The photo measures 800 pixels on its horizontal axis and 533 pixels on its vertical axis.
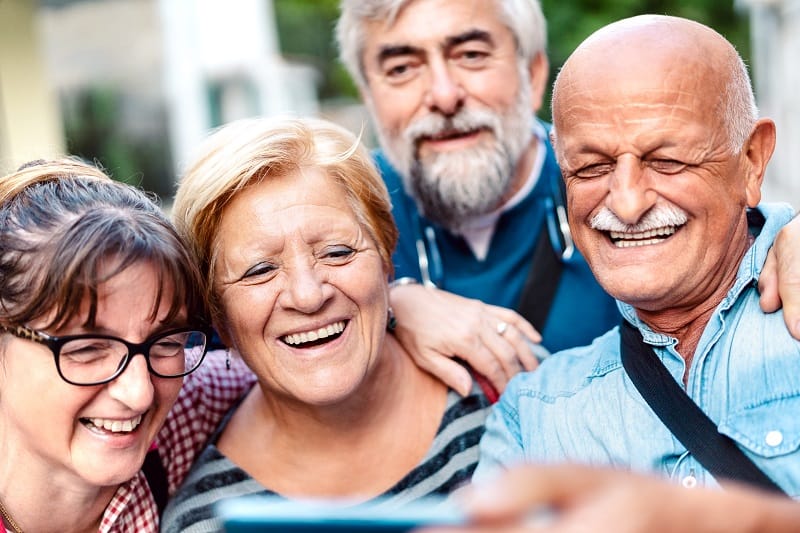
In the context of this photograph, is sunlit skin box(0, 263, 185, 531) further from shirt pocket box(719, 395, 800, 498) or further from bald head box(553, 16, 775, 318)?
shirt pocket box(719, 395, 800, 498)

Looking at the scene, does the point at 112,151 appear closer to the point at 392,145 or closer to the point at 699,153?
the point at 392,145

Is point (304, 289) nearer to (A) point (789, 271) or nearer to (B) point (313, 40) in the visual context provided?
(A) point (789, 271)

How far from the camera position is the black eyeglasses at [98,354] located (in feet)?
7.29

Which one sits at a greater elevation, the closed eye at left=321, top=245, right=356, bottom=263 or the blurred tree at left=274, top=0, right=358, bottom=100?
the closed eye at left=321, top=245, right=356, bottom=263

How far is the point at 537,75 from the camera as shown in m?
3.91

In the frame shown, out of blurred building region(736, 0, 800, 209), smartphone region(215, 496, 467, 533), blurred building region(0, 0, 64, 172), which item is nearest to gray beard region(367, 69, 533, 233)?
smartphone region(215, 496, 467, 533)

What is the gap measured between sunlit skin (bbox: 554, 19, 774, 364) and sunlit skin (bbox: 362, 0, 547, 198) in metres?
1.24

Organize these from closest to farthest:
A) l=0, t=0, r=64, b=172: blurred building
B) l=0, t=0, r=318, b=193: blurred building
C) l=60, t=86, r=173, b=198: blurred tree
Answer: l=0, t=0, r=64, b=172: blurred building, l=0, t=0, r=318, b=193: blurred building, l=60, t=86, r=173, b=198: blurred tree

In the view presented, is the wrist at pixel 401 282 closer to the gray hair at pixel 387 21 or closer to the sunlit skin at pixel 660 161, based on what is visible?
the gray hair at pixel 387 21

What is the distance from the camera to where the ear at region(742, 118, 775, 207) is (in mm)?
2275

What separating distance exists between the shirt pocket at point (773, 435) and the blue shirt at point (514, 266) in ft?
4.05

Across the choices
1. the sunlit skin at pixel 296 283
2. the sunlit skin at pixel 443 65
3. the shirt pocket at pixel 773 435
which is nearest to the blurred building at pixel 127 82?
the sunlit skin at pixel 443 65

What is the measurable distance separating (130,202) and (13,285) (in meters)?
0.39

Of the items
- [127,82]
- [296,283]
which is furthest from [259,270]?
[127,82]
